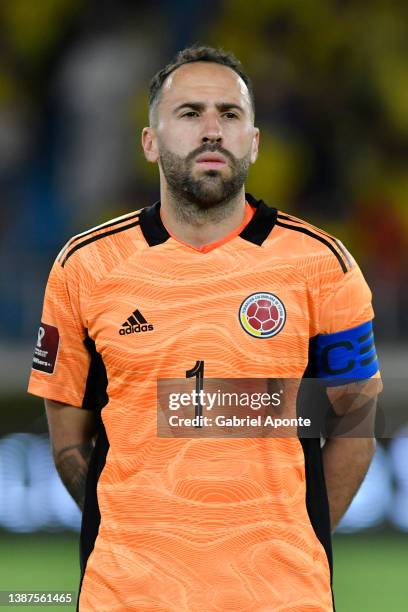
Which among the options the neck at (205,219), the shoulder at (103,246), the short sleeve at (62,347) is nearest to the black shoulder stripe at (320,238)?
the neck at (205,219)

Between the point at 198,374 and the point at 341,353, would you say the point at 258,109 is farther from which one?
the point at 198,374

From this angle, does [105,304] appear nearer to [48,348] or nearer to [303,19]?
[48,348]

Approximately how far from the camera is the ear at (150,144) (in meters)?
2.90

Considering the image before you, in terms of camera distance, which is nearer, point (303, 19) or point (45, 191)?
point (45, 191)

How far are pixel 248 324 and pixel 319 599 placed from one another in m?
0.60

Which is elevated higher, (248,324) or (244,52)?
(244,52)

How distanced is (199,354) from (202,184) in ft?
1.23

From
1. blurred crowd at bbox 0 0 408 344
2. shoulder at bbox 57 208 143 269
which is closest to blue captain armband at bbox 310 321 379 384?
shoulder at bbox 57 208 143 269

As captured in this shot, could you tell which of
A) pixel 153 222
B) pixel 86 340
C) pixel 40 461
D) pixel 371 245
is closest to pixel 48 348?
pixel 86 340

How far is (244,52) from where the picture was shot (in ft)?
33.4

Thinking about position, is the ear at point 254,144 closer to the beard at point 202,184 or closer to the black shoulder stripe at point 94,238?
the beard at point 202,184

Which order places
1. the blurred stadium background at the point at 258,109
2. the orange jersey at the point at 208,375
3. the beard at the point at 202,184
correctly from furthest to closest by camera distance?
the blurred stadium background at the point at 258,109 < the beard at the point at 202,184 < the orange jersey at the point at 208,375

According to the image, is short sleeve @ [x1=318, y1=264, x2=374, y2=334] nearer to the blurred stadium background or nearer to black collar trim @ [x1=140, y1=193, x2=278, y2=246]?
black collar trim @ [x1=140, y1=193, x2=278, y2=246]

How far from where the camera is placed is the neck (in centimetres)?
281
